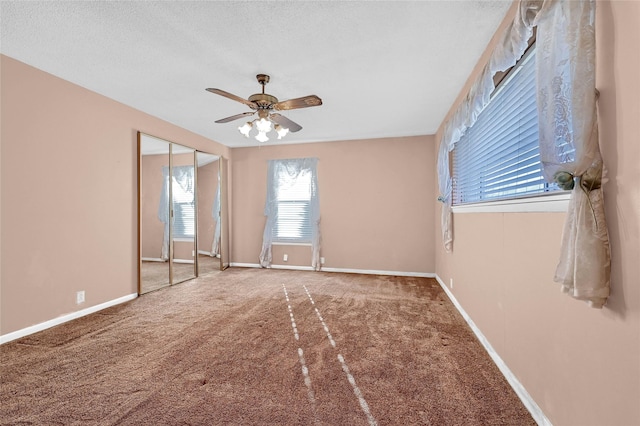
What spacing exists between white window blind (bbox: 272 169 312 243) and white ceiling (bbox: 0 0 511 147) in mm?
2180

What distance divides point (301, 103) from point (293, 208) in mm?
3297

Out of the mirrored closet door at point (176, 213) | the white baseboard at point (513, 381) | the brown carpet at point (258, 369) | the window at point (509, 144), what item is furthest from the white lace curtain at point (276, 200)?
the white baseboard at point (513, 381)

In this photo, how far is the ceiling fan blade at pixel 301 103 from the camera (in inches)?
96.5

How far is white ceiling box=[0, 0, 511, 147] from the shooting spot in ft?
6.48

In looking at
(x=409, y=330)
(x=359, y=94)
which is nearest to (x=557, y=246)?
(x=409, y=330)

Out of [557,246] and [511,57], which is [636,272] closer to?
[557,246]

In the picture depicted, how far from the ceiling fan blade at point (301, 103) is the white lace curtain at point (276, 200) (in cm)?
286

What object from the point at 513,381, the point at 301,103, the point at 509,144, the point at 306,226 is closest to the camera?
the point at 513,381

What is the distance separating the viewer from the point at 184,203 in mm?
4613

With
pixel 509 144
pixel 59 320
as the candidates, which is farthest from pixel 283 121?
pixel 59 320

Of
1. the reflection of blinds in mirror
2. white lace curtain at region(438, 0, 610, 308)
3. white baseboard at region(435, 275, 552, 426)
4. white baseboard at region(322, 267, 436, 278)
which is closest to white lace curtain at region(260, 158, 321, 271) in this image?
white baseboard at region(322, 267, 436, 278)

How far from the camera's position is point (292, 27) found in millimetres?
2135

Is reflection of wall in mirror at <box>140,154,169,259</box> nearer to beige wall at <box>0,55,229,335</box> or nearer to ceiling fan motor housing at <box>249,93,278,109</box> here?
beige wall at <box>0,55,229,335</box>

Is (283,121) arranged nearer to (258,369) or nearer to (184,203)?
(258,369)
